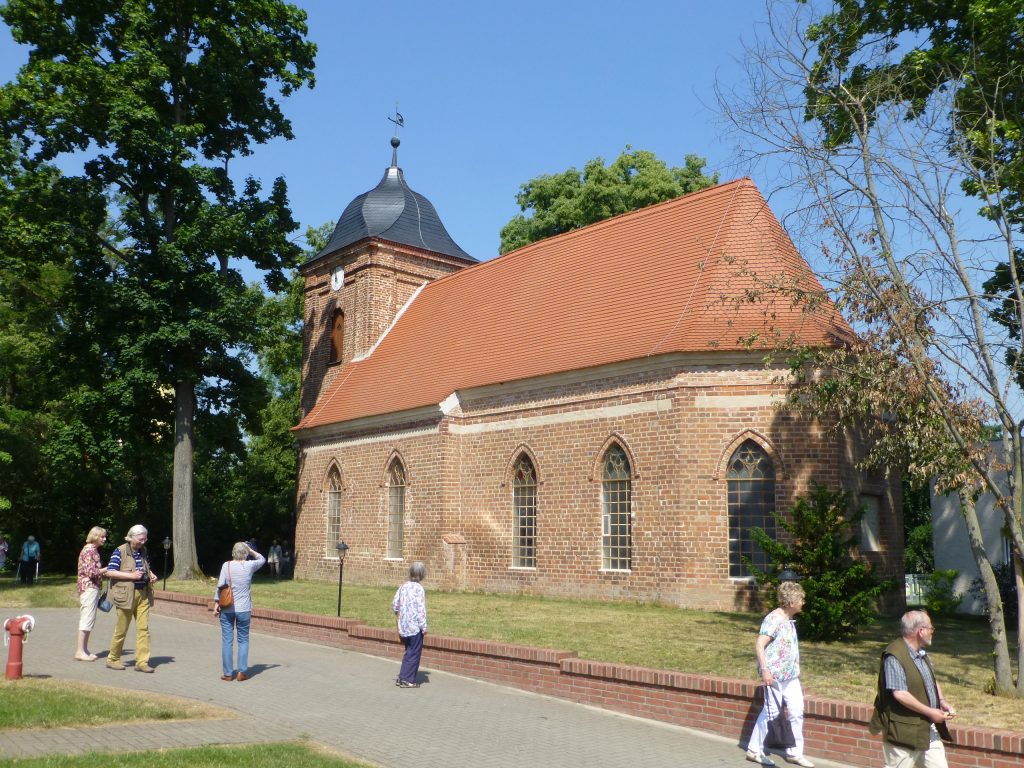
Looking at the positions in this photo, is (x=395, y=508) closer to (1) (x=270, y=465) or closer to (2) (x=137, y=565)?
(2) (x=137, y=565)

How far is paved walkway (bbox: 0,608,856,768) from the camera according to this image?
8016 millimetres

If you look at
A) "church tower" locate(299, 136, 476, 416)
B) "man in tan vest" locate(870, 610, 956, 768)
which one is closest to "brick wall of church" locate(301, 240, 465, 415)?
"church tower" locate(299, 136, 476, 416)

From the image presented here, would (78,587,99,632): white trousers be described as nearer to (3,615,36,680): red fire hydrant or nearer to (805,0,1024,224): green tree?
(3,615,36,680): red fire hydrant

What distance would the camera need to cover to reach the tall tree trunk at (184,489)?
24625mm

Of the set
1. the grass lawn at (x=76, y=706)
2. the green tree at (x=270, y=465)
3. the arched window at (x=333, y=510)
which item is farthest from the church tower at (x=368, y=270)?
the grass lawn at (x=76, y=706)

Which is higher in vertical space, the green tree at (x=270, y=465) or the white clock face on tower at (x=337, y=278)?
the white clock face on tower at (x=337, y=278)

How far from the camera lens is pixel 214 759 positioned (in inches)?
286

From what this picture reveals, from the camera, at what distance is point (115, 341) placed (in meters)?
24.4

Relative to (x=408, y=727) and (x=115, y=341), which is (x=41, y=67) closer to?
(x=115, y=341)

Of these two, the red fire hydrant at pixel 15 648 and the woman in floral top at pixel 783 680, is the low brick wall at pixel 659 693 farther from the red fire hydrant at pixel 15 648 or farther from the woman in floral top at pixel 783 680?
the red fire hydrant at pixel 15 648

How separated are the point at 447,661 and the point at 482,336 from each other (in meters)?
14.0

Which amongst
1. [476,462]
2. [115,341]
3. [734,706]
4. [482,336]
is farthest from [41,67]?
[734,706]

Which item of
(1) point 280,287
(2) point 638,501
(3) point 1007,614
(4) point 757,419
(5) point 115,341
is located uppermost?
(1) point 280,287

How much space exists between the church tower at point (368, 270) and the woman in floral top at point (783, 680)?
24223 millimetres
